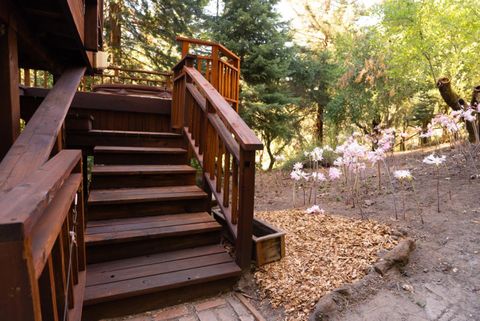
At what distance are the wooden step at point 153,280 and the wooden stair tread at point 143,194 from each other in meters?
0.51

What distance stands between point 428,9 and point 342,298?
258 inches

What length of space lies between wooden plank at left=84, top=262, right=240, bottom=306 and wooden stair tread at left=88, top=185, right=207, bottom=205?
2.46 ft

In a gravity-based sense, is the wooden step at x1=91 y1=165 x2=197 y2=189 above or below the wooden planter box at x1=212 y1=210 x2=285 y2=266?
above

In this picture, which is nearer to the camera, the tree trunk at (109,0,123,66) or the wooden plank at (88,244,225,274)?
the wooden plank at (88,244,225,274)

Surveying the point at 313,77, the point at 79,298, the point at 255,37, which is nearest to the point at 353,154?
the point at 79,298

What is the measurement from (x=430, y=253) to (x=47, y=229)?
2612mm

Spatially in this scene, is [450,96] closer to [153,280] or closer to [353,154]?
[353,154]

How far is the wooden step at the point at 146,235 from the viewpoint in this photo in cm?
216

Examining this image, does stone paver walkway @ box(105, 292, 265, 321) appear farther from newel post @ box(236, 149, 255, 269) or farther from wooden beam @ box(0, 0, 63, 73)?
wooden beam @ box(0, 0, 63, 73)

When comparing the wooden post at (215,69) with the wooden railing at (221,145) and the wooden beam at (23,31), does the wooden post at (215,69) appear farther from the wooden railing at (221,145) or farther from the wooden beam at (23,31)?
the wooden beam at (23,31)

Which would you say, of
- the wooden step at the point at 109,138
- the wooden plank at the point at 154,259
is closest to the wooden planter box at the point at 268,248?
the wooden plank at the point at 154,259

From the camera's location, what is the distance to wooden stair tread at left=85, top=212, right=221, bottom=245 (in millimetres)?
2189

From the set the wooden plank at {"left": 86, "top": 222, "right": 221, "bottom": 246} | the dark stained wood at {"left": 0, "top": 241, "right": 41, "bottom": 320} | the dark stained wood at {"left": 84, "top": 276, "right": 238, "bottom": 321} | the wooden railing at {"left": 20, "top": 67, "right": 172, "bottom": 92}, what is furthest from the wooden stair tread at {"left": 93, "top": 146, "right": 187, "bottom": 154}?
the wooden railing at {"left": 20, "top": 67, "right": 172, "bottom": 92}

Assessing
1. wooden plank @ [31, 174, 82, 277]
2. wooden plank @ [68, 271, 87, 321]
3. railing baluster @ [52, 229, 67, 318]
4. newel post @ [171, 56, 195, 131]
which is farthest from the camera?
newel post @ [171, 56, 195, 131]
